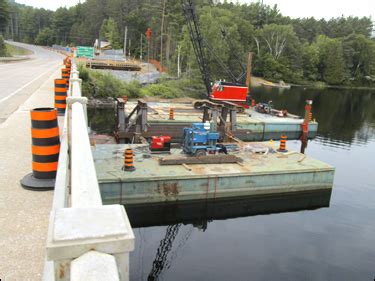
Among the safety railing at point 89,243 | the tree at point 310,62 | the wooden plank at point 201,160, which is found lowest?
the wooden plank at point 201,160

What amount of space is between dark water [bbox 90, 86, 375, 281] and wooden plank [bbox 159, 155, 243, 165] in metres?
1.78

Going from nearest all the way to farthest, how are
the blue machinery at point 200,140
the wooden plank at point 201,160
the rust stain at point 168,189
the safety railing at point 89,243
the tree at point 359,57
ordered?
the safety railing at point 89,243 < the rust stain at point 168,189 < the wooden plank at point 201,160 < the blue machinery at point 200,140 < the tree at point 359,57

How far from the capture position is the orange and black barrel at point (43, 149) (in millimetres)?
5742

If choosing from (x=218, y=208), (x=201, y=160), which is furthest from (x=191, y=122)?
(x=218, y=208)

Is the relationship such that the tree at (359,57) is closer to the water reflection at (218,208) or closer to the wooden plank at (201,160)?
the water reflection at (218,208)

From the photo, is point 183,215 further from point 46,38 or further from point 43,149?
point 46,38

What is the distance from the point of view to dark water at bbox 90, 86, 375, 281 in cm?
1023

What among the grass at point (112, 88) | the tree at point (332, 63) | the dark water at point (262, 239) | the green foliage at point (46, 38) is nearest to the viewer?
the dark water at point (262, 239)

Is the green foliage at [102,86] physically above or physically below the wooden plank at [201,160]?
above

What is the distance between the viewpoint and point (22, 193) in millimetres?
5578

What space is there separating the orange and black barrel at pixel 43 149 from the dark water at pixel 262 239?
5060 mm

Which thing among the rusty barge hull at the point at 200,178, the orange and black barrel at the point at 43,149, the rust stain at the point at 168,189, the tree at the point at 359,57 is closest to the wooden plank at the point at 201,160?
the rusty barge hull at the point at 200,178

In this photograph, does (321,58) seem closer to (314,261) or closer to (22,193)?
(314,261)

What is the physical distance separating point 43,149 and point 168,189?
761 centimetres
